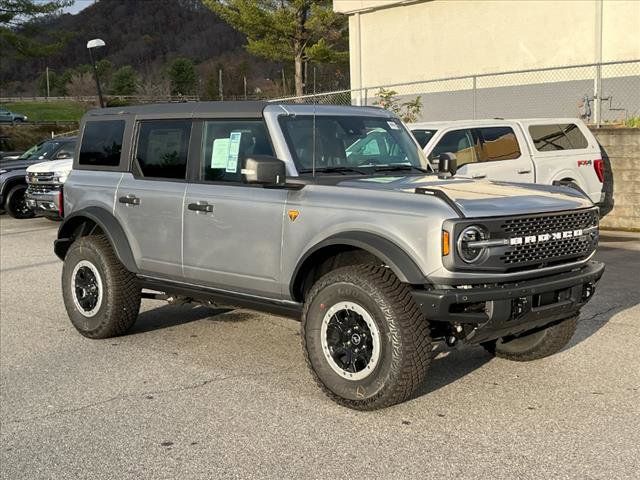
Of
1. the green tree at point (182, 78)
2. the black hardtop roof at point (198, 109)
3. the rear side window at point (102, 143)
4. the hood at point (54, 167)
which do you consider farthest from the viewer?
the green tree at point (182, 78)

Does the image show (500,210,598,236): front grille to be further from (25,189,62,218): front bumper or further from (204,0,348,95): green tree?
(204,0,348,95): green tree

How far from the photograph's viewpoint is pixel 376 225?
4695 mm

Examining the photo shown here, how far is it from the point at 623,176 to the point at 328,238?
10.3 m

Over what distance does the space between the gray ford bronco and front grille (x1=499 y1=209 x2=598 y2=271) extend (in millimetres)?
12

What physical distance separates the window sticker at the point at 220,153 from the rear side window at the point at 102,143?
1186mm

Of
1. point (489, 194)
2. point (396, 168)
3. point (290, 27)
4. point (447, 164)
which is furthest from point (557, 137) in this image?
A: point (290, 27)

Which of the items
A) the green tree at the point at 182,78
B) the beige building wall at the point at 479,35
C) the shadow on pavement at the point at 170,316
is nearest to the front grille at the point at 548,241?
the shadow on pavement at the point at 170,316

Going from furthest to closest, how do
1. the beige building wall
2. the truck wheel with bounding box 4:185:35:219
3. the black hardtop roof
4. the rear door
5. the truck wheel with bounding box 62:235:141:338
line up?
the beige building wall < the truck wheel with bounding box 4:185:35:219 < the truck wheel with bounding box 62:235:141:338 < the rear door < the black hardtop roof

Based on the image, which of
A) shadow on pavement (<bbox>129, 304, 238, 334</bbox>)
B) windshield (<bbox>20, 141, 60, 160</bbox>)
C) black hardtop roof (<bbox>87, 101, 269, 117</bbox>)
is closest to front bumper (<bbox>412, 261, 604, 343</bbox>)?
black hardtop roof (<bbox>87, 101, 269, 117</bbox>)

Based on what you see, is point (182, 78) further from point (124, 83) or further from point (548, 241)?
point (548, 241)

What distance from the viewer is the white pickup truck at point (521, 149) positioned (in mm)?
11164

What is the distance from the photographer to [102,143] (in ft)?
22.5

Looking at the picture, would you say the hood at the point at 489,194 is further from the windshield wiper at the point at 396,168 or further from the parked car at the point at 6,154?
the parked car at the point at 6,154

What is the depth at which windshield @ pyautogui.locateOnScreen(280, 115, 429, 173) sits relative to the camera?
553 centimetres
